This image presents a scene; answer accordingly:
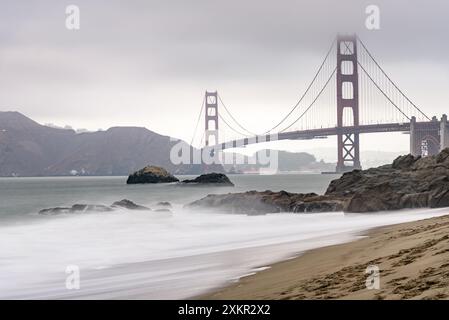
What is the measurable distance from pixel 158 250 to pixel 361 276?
10517 millimetres

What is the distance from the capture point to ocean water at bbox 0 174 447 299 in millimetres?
11430

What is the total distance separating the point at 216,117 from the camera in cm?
13450

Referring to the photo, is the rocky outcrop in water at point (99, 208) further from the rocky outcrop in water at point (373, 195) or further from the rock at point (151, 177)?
the rock at point (151, 177)

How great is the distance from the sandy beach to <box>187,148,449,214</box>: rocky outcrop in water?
15.0 m

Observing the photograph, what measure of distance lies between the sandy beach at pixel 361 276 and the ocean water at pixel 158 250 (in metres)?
0.87

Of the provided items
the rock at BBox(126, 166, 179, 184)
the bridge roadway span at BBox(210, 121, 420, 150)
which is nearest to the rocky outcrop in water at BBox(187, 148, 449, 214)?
the bridge roadway span at BBox(210, 121, 420, 150)

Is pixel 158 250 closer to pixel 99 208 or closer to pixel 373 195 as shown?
pixel 373 195

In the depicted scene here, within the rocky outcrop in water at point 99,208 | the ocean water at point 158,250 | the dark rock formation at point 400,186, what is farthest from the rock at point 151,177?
the ocean water at point 158,250

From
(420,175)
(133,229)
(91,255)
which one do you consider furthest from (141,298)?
(420,175)

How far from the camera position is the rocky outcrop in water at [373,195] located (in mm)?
26703

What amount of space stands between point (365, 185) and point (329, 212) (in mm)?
5997

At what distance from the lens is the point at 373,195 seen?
27312mm

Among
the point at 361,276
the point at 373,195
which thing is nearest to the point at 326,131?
the point at 373,195
